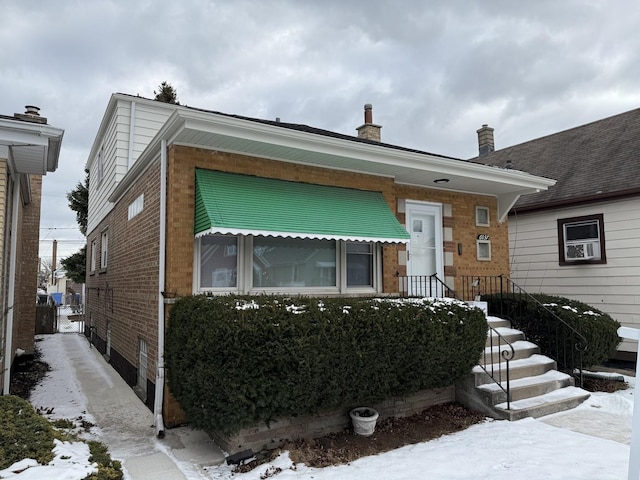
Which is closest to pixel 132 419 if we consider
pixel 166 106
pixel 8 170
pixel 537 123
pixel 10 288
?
pixel 10 288

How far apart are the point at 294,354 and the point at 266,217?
2.27 metres

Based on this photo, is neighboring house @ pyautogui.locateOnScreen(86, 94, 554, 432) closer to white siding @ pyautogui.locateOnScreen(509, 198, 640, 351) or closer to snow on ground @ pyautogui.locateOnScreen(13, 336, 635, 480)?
white siding @ pyautogui.locateOnScreen(509, 198, 640, 351)

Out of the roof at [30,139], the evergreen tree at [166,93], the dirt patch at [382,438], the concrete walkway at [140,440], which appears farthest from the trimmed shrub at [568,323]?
the evergreen tree at [166,93]

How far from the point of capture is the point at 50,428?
4070 mm

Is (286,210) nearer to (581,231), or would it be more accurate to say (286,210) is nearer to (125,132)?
(125,132)

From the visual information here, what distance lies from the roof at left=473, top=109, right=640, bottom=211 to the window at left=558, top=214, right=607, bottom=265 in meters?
0.52

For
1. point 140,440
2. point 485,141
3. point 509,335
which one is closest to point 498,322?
point 509,335

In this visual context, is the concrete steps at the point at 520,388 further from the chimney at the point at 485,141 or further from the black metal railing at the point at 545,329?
the chimney at the point at 485,141

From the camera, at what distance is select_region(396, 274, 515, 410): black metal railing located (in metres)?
6.57

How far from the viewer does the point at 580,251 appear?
10.8 metres

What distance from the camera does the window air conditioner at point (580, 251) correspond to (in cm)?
1056

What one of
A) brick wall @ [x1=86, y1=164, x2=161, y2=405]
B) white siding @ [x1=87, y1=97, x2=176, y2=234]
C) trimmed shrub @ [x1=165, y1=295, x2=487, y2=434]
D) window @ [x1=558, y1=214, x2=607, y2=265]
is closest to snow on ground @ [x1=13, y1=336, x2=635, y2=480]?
trimmed shrub @ [x1=165, y1=295, x2=487, y2=434]

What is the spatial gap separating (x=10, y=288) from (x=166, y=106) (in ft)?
18.7

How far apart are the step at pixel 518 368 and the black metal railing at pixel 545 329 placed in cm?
33
